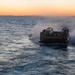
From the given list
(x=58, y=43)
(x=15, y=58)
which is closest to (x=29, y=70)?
(x=15, y=58)

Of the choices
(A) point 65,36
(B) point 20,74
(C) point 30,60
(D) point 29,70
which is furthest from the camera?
(A) point 65,36

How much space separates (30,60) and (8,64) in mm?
3384

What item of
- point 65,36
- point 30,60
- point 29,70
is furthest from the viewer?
point 65,36

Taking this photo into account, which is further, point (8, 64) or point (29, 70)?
point (8, 64)

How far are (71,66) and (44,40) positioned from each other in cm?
1938

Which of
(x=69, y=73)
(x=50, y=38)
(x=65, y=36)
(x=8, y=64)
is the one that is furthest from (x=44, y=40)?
(x=69, y=73)

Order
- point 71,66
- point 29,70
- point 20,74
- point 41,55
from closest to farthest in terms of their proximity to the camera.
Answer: point 20,74 → point 29,70 → point 71,66 → point 41,55

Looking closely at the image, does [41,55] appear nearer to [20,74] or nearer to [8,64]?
[8,64]

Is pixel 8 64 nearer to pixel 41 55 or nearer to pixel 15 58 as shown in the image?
pixel 15 58

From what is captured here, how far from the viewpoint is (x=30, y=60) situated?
2944 centimetres

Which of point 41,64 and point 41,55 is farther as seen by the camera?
point 41,55

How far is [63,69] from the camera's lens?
25.1 metres

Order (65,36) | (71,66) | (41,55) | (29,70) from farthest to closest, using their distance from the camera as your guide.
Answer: (65,36) < (41,55) < (71,66) < (29,70)

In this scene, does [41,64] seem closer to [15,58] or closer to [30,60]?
[30,60]
